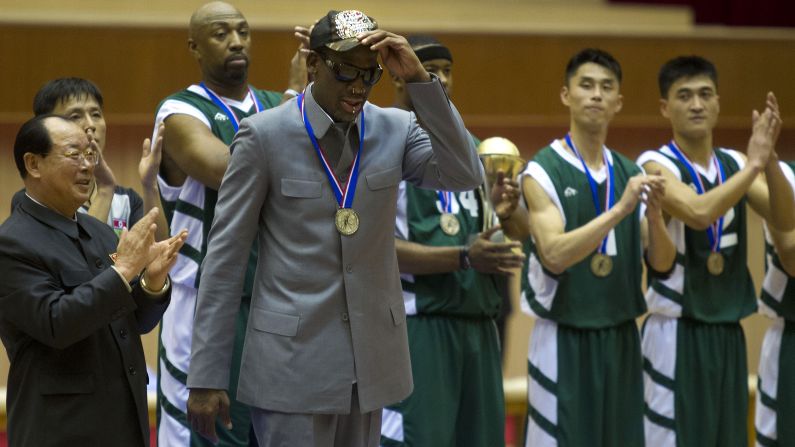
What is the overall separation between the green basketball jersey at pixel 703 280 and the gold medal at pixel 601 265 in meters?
0.35

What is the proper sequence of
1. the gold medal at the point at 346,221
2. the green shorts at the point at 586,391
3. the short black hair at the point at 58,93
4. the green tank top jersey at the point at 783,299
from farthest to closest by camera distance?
the green tank top jersey at the point at 783,299, the green shorts at the point at 586,391, the short black hair at the point at 58,93, the gold medal at the point at 346,221

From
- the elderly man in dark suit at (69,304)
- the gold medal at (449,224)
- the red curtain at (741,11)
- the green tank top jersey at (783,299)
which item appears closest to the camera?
the elderly man in dark suit at (69,304)

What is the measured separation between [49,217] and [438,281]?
5.61ft

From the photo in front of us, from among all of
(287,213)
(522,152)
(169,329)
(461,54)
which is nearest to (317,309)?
(287,213)

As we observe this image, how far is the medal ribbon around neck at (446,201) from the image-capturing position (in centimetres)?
440

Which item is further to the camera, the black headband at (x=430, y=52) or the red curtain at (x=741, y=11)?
the red curtain at (x=741, y=11)

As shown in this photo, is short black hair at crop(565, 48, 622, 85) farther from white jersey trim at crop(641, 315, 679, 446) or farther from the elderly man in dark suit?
the elderly man in dark suit

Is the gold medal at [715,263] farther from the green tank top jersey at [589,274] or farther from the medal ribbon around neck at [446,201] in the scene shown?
the medal ribbon around neck at [446,201]

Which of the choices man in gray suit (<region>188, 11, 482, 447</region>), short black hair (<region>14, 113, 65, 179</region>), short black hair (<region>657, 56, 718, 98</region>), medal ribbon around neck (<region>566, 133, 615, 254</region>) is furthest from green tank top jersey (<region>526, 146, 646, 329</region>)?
short black hair (<region>14, 113, 65, 179</region>)

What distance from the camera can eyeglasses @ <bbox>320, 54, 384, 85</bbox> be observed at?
2.93 m

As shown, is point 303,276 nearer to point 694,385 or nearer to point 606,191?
point 606,191

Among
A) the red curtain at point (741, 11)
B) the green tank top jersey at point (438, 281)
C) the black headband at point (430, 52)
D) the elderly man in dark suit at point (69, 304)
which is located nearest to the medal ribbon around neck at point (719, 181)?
the green tank top jersey at point (438, 281)

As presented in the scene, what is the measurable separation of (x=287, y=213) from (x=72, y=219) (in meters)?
0.60

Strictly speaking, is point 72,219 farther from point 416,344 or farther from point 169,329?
point 416,344
